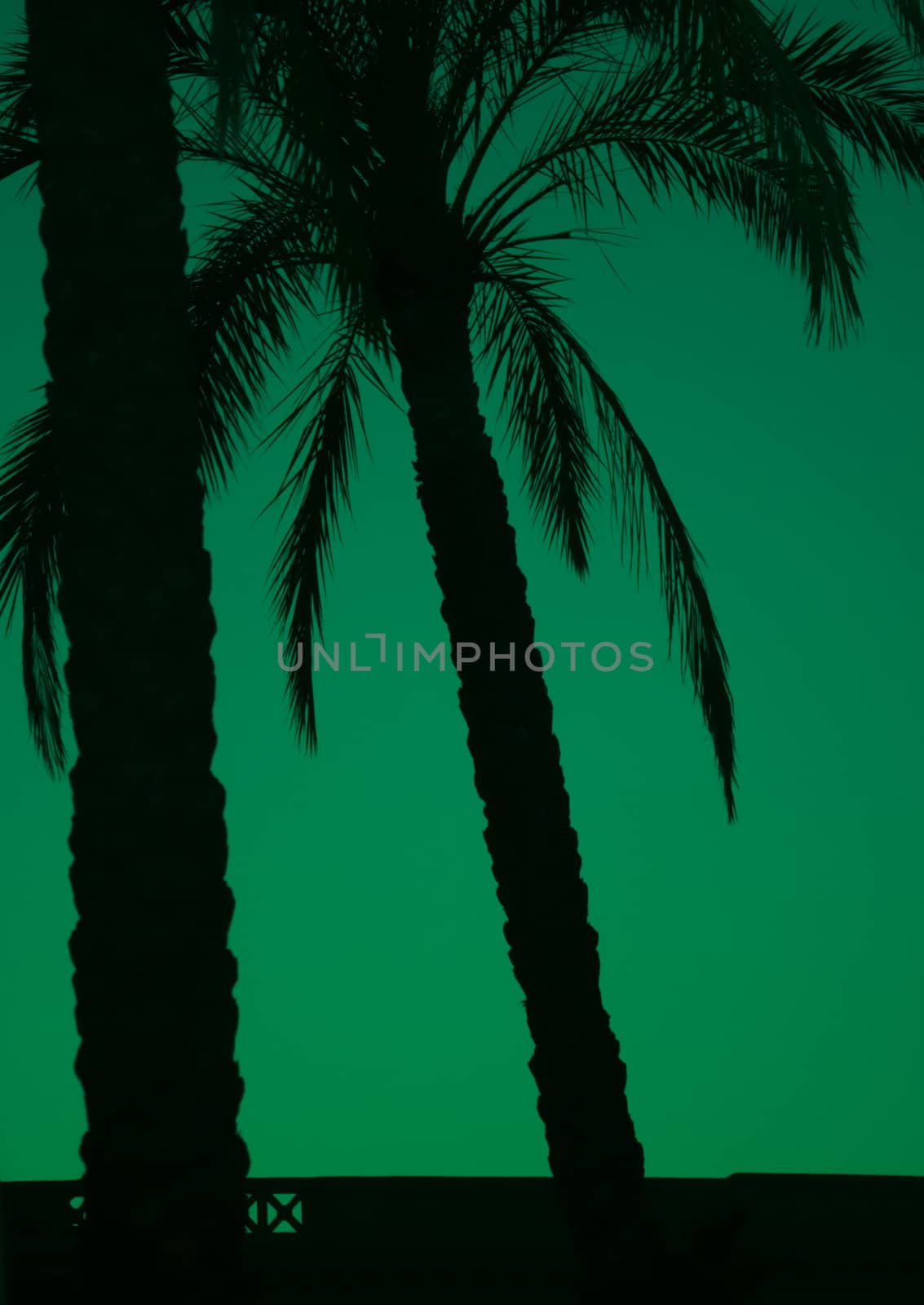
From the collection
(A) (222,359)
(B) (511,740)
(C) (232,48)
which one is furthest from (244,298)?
(C) (232,48)

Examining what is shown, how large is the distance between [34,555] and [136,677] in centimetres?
475

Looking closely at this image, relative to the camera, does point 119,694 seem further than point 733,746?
No

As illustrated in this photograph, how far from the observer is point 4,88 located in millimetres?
7668

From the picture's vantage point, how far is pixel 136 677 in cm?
442

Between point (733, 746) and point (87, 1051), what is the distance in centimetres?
603

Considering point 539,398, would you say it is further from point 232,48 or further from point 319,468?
point 232,48

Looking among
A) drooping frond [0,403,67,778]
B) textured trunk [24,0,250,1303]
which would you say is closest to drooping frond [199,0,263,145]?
textured trunk [24,0,250,1303]

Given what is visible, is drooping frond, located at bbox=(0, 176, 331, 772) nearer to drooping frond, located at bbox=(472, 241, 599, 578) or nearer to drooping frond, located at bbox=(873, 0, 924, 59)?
drooping frond, located at bbox=(472, 241, 599, 578)

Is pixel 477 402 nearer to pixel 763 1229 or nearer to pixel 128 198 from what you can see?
pixel 128 198

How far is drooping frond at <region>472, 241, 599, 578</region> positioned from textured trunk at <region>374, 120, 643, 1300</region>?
114 centimetres

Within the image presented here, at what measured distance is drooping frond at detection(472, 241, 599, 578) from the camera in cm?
927

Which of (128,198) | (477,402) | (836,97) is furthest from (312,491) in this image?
(128,198)

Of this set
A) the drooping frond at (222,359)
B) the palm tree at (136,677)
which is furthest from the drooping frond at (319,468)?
the palm tree at (136,677)

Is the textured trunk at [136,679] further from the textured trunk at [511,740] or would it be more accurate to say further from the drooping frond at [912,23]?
the drooping frond at [912,23]
